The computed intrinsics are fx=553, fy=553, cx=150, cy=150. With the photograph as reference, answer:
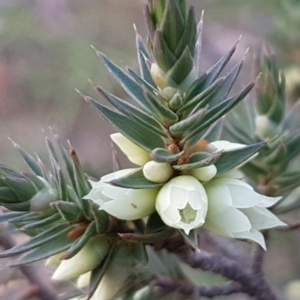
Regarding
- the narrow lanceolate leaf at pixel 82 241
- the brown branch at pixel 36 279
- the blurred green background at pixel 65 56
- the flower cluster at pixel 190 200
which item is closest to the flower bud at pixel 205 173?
the flower cluster at pixel 190 200

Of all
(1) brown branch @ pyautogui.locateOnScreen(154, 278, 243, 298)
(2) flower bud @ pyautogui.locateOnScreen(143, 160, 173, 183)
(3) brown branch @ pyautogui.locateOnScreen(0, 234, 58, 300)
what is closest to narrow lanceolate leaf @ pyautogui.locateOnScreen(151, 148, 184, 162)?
(2) flower bud @ pyautogui.locateOnScreen(143, 160, 173, 183)

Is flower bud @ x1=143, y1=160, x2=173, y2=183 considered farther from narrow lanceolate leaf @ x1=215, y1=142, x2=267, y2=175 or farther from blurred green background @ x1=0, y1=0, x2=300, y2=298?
blurred green background @ x1=0, y1=0, x2=300, y2=298

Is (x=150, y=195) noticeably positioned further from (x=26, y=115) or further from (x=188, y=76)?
(x=26, y=115)

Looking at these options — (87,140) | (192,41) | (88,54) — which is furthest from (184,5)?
(87,140)

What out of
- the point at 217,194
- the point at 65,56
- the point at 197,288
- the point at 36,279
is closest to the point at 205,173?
the point at 217,194

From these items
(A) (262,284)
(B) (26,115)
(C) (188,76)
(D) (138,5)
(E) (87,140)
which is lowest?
(E) (87,140)

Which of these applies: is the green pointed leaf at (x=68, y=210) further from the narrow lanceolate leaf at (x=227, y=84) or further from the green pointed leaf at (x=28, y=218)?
the narrow lanceolate leaf at (x=227, y=84)
